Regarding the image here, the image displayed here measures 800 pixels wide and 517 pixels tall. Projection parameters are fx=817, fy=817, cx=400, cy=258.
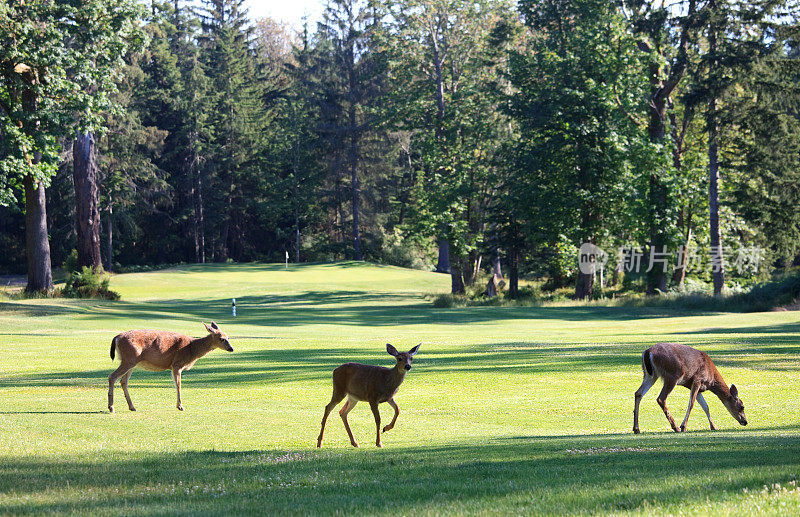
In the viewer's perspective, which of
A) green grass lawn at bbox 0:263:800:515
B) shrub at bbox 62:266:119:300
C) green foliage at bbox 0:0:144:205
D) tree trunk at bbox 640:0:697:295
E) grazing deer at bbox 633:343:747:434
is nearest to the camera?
green grass lawn at bbox 0:263:800:515

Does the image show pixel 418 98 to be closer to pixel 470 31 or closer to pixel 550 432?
pixel 470 31

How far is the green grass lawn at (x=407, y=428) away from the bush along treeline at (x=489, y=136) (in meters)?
11.7

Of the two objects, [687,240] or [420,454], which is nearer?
[420,454]

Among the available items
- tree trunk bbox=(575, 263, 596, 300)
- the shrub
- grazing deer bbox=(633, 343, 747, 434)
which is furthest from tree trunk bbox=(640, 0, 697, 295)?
grazing deer bbox=(633, 343, 747, 434)

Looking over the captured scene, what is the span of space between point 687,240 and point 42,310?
38.3 m

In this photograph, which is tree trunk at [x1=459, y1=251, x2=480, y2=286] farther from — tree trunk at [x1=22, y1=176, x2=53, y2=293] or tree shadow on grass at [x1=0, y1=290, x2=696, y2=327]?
tree trunk at [x1=22, y1=176, x2=53, y2=293]

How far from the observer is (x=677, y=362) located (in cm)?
1243

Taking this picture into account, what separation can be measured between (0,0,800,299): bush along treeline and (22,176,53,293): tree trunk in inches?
3.6

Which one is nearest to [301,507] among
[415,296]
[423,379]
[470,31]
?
[423,379]

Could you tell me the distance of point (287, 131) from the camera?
279ft

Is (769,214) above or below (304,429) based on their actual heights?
above

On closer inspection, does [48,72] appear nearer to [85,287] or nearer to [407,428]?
[85,287]

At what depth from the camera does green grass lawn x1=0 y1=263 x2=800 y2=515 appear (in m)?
7.68

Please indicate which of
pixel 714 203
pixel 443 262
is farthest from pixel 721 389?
pixel 443 262
